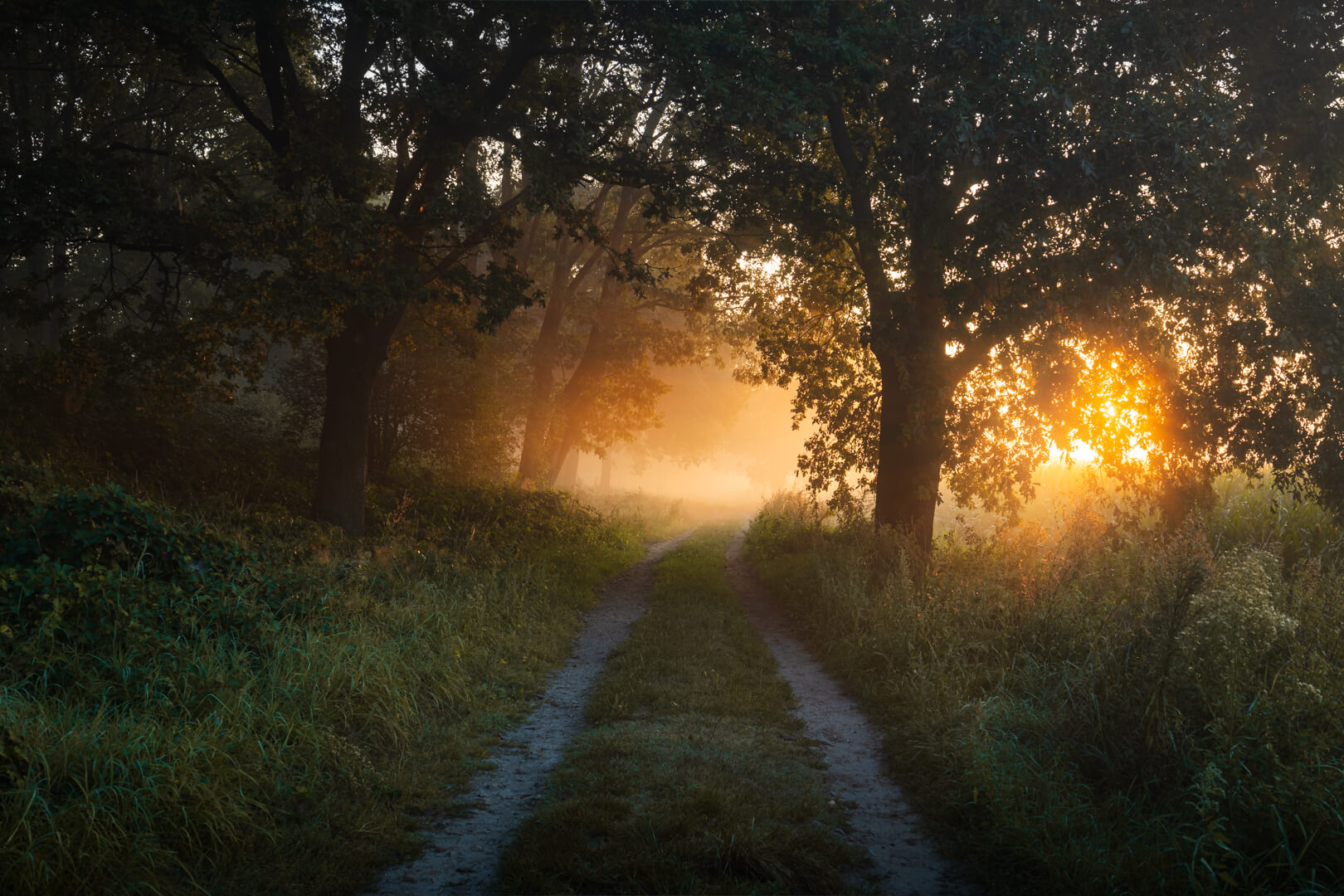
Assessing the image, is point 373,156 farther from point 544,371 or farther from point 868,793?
point 868,793

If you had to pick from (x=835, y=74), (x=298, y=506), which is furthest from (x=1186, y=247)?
(x=298, y=506)

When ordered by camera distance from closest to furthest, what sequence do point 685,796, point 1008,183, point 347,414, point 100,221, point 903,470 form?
point 685,796
point 100,221
point 1008,183
point 347,414
point 903,470

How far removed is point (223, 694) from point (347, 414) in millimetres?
8109

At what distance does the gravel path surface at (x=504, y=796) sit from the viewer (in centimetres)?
450

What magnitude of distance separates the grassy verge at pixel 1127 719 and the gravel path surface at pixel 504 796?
2.79 meters

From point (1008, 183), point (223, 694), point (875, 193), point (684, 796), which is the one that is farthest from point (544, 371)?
point (684, 796)

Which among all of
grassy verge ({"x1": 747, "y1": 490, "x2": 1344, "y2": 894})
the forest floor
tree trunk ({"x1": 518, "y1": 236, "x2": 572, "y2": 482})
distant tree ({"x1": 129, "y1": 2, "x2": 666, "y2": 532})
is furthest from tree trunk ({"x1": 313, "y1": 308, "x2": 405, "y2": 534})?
tree trunk ({"x1": 518, "y1": 236, "x2": 572, "y2": 482})

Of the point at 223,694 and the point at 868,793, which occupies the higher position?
the point at 223,694

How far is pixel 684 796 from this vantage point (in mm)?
5387

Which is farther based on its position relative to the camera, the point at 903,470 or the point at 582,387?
the point at 582,387

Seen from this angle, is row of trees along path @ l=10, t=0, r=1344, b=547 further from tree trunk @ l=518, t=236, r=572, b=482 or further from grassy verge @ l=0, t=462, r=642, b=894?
tree trunk @ l=518, t=236, r=572, b=482

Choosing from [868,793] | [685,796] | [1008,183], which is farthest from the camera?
[1008,183]

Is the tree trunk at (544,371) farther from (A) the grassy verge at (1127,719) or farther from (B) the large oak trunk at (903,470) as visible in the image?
(A) the grassy verge at (1127,719)

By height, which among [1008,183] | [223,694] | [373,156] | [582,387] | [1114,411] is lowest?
[223,694]
